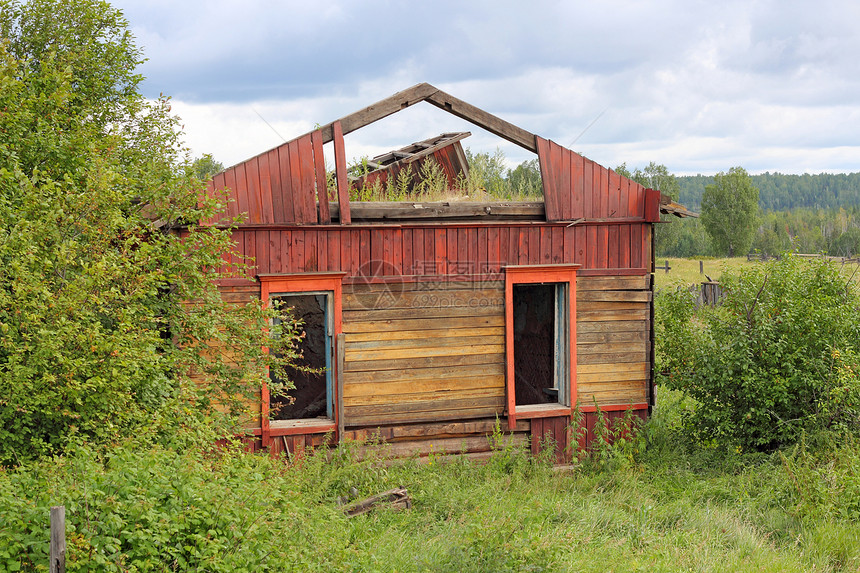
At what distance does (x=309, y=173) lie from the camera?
8617 millimetres

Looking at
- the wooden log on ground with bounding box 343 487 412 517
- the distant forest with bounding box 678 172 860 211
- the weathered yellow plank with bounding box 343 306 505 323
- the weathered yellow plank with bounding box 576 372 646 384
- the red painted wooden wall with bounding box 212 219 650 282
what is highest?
the distant forest with bounding box 678 172 860 211

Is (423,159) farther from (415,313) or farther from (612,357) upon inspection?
(612,357)

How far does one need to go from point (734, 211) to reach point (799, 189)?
125 metres

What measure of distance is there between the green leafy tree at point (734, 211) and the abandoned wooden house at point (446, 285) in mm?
54161

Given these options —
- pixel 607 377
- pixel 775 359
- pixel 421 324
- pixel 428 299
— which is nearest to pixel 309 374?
pixel 421 324

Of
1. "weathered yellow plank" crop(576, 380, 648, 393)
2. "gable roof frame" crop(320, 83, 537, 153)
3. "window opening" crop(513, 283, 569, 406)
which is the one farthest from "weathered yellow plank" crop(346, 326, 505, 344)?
"gable roof frame" crop(320, 83, 537, 153)

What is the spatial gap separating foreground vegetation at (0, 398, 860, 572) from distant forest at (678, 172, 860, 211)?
147m

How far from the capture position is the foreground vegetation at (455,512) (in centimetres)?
471

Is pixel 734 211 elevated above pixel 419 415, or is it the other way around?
pixel 734 211

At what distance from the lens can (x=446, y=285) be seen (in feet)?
30.1

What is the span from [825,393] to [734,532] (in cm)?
302

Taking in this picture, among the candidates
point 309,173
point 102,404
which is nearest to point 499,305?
point 309,173

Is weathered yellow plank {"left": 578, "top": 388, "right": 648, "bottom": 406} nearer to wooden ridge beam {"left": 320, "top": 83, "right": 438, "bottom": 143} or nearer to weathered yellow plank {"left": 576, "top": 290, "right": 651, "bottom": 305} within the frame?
weathered yellow plank {"left": 576, "top": 290, "right": 651, "bottom": 305}

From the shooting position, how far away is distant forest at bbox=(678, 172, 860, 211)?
154 meters
